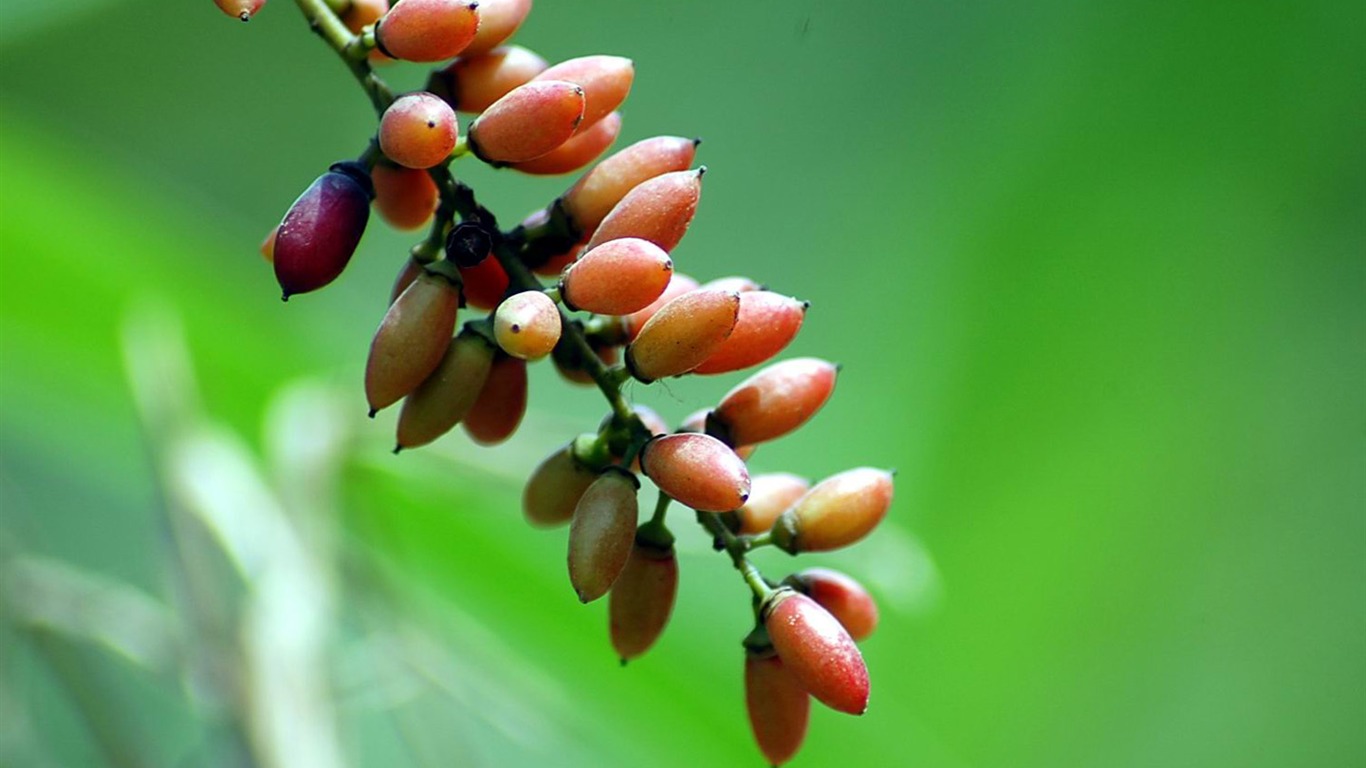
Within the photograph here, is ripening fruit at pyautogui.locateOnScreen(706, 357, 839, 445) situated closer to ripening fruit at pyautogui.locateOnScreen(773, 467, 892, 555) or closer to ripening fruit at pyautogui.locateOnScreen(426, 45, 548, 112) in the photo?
ripening fruit at pyautogui.locateOnScreen(773, 467, 892, 555)

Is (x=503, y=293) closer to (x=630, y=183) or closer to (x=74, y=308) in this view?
(x=630, y=183)

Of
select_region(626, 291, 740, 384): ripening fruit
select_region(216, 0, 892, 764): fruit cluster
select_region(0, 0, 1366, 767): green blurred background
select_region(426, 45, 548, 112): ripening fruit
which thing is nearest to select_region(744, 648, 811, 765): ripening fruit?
select_region(216, 0, 892, 764): fruit cluster

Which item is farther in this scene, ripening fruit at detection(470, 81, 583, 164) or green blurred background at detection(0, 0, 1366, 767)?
green blurred background at detection(0, 0, 1366, 767)

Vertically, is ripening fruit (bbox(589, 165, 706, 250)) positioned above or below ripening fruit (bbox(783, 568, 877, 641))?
above

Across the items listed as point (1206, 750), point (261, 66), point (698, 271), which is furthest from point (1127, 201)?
point (261, 66)

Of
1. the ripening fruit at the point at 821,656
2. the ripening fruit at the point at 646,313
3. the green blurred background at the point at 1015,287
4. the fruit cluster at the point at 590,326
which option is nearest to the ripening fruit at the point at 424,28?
the fruit cluster at the point at 590,326

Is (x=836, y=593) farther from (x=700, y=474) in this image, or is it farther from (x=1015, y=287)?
(x=1015, y=287)

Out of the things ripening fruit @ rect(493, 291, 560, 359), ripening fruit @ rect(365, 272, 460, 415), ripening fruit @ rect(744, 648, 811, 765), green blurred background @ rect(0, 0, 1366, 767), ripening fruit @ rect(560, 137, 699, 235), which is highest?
green blurred background @ rect(0, 0, 1366, 767)

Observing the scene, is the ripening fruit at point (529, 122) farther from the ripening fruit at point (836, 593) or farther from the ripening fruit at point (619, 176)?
the ripening fruit at point (836, 593)
